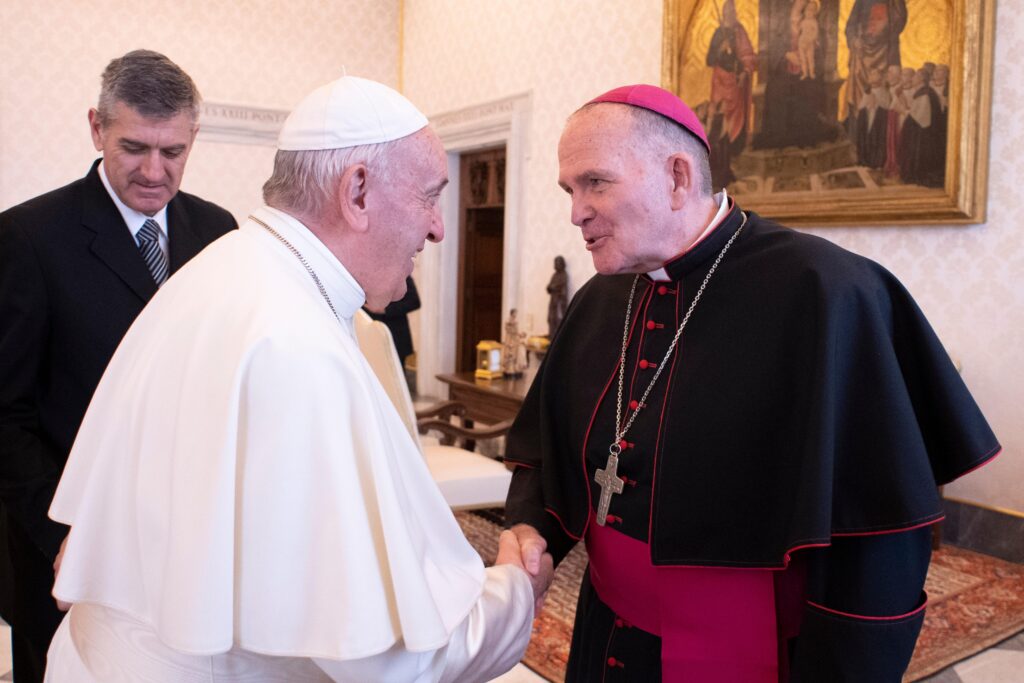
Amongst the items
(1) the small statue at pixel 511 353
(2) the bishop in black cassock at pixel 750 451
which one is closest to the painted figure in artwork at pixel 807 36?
(1) the small statue at pixel 511 353

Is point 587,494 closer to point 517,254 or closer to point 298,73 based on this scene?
point 517,254

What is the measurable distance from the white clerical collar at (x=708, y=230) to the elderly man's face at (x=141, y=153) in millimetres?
1208

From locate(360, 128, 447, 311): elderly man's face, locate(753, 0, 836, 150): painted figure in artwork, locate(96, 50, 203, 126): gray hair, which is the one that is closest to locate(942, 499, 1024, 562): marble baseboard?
locate(753, 0, 836, 150): painted figure in artwork

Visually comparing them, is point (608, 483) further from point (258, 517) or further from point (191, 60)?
point (191, 60)

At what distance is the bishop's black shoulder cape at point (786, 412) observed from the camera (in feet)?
5.11

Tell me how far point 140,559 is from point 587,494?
918 millimetres

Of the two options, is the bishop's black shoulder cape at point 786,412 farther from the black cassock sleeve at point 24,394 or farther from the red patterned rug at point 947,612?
the red patterned rug at point 947,612

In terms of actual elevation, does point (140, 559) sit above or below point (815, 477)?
below

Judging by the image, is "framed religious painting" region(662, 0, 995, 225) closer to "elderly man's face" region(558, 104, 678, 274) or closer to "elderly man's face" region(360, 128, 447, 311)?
"elderly man's face" region(558, 104, 678, 274)

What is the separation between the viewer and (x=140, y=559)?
1.40 meters

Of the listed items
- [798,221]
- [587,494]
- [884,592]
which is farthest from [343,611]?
[798,221]

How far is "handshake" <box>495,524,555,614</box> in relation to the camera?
6.04 ft

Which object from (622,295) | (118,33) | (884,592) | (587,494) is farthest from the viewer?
(118,33)

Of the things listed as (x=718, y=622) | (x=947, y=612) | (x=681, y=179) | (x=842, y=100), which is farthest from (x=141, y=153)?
(x=842, y=100)
